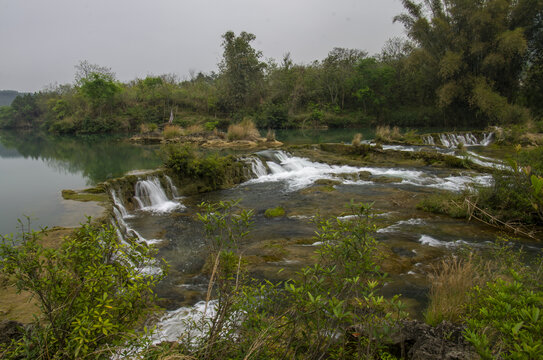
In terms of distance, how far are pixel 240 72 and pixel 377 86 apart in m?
21.1

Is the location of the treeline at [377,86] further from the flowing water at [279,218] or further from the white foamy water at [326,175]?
the white foamy water at [326,175]

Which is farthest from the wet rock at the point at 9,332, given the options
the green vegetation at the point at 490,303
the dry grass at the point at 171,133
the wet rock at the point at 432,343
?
the dry grass at the point at 171,133

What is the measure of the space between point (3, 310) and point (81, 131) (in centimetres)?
4646

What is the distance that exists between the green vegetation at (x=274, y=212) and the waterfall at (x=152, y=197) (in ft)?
11.1

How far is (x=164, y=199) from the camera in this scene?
11.1 metres

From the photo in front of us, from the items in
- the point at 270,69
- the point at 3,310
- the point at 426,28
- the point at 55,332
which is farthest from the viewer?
the point at 270,69

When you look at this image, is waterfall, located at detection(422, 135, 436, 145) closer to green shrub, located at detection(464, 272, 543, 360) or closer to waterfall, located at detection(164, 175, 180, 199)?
waterfall, located at detection(164, 175, 180, 199)

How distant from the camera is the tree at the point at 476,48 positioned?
26.6 metres

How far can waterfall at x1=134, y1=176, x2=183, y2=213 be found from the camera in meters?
10.5

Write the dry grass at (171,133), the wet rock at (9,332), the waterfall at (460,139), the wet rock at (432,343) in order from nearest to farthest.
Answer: the wet rock at (432,343) < the wet rock at (9,332) < the waterfall at (460,139) < the dry grass at (171,133)

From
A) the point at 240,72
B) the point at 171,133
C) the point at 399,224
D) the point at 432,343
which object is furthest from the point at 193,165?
the point at 240,72

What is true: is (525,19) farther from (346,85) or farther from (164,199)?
(164,199)

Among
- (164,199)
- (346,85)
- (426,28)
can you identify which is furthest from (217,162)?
(346,85)

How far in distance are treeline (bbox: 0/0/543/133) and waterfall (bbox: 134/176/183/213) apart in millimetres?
26322
